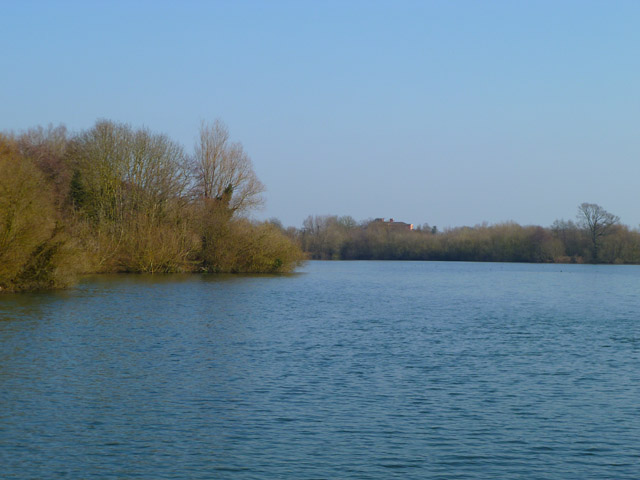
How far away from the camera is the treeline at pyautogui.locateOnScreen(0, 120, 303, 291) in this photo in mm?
45188

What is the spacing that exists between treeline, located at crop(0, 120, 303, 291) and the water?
21.9 metres

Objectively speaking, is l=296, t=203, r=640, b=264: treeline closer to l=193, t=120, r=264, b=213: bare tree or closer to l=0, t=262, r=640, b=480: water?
l=193, t=120, r=264, b=213: bare tree

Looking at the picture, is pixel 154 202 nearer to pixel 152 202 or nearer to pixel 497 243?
pixel 152 202

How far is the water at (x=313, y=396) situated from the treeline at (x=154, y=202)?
862 inches

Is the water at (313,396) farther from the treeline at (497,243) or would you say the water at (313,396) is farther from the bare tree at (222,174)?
the treeline at (497,243)

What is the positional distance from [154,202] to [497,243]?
6145cm

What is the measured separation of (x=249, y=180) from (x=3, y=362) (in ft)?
130

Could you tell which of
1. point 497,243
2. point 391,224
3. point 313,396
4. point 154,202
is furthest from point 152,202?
point 391,224

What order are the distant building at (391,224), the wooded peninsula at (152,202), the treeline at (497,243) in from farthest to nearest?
1. the distant building at (391,224)
2. the treeline at (497,243)
3. the wooded peninsula at (152,202)

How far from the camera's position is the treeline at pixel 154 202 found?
4519 cm

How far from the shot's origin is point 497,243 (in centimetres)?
9644

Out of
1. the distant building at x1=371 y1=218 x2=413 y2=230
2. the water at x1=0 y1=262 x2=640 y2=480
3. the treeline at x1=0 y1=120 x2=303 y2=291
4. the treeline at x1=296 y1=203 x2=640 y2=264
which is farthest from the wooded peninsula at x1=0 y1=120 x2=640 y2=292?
the distant building at x1=371 y1=218 x2=413 y2=230

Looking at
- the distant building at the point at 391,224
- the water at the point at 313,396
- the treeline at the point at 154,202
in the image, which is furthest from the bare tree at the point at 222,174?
the distant building at the point at 391,224

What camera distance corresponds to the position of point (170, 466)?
26.0 feet
